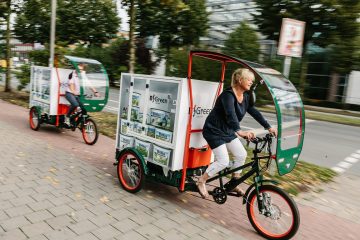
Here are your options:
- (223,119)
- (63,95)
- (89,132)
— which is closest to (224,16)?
(63,95)

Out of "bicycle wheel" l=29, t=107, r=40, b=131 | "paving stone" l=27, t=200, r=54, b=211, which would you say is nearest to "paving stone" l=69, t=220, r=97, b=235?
"paving stone" l=27, t=200, r=54, b=211

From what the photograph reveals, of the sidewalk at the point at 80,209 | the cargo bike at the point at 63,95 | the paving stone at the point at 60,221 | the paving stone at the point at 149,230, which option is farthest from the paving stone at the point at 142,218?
the cargo bike at the point at 63,95

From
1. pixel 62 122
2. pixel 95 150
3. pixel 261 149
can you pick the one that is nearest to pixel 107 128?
pixel 62 122

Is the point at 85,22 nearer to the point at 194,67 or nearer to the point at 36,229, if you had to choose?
the point at 194,67

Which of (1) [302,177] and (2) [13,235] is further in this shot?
(1) [302,177]

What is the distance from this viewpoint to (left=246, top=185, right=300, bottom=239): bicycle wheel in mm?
3703

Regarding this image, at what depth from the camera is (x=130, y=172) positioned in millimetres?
5102

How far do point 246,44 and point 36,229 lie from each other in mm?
20523

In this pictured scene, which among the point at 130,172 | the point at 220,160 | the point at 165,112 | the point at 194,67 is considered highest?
the point at 194,67

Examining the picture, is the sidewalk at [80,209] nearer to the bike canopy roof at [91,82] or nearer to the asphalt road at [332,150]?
the bike canopy roof at [91,82]

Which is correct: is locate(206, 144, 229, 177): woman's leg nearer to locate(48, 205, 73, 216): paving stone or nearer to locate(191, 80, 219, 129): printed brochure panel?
locate(191, 80, 219, 129): printed brochure panel

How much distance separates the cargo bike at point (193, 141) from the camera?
384 centimetres

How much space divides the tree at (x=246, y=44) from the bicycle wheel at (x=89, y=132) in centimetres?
1622

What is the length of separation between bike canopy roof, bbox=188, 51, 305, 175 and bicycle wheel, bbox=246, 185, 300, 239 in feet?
0.93
